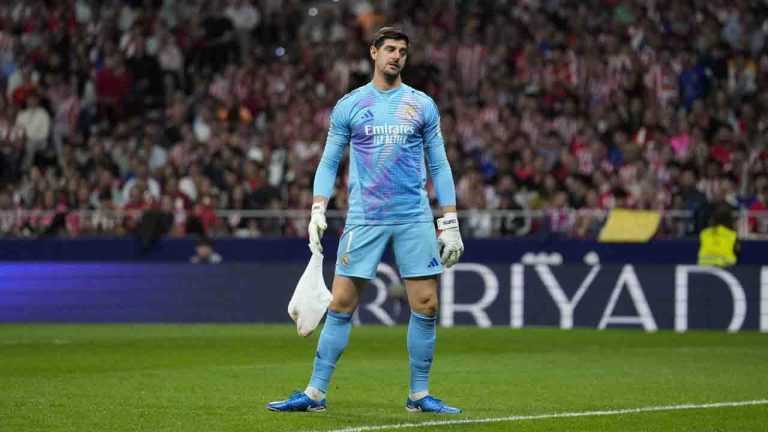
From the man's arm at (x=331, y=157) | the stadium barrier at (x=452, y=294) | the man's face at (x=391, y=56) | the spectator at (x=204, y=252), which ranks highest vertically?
the man's face at (x=391, y=56)

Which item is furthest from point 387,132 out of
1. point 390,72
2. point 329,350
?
point 329,350

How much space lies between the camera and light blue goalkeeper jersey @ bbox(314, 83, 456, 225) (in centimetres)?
927

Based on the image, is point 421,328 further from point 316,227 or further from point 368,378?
point 368,378

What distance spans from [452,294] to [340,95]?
6762mm

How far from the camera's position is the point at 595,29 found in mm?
24797

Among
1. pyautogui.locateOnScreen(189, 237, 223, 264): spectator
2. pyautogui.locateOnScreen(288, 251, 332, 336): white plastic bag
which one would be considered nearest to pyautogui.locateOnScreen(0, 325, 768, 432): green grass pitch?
pyautogui.locateOnScreen(288, 251, 332, 336): white plastic bag

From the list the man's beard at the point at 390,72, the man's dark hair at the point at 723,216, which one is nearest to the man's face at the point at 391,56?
the man's beard at the point at 390,72

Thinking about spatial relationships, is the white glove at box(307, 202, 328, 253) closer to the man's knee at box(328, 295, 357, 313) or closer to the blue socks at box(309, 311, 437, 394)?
the man's knee at box(328, 295, 357, 313)

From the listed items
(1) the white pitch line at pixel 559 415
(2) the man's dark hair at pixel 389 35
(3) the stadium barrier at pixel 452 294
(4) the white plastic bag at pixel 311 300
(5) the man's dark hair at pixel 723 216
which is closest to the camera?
(1) the white pitch line at pixel 559 415

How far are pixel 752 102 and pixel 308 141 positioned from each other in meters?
6.91

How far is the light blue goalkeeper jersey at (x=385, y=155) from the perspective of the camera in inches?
365

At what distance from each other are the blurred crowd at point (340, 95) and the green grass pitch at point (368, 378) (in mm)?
4148

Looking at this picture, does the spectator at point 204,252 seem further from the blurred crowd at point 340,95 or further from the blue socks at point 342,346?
the blue socks at point 342,346

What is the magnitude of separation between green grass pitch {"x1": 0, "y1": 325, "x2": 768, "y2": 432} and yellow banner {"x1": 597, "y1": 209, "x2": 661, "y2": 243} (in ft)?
9.30
